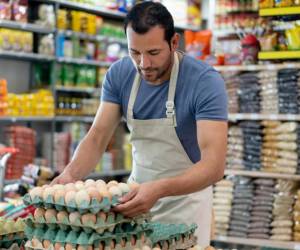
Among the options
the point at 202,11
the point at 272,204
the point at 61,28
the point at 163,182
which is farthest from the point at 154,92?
the point at 202,11

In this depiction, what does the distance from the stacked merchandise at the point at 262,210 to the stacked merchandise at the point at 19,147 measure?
8.60ft

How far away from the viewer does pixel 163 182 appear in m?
2.25

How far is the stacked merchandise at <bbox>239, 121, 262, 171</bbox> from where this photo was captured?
5574 mm

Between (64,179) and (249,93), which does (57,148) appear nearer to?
(249,93)

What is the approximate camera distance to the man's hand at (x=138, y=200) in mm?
2076

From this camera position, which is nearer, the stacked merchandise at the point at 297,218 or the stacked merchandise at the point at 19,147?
the stacked merchandise at the point at 297,218

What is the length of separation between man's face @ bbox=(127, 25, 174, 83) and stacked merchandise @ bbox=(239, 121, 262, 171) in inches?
125

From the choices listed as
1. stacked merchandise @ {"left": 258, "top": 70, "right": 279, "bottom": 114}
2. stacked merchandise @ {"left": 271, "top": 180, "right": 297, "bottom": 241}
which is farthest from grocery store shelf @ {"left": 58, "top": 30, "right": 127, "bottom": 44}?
stacked merchandise @ {"left": 271, "top": 180, "right": 297, "bottom": 241}

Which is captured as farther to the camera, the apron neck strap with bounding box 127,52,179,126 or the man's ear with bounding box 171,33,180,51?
the apron neck strap with bounding box 127,52,179,126

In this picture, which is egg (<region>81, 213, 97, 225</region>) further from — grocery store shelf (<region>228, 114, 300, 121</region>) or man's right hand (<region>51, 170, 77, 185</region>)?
grocery store shelf (<region>228, 114, 300, 121</region>)

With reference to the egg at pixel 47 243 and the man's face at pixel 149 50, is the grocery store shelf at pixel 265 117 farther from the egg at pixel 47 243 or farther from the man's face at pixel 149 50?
the egg at pixel 47 243

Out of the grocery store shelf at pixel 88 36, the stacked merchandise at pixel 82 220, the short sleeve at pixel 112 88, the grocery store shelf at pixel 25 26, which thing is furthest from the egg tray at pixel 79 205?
the grocery store shelf at pixel 88 36

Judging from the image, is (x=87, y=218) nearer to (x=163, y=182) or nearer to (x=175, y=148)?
(x=163, y=182)

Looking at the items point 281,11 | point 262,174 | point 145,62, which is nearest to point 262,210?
point 262,174
